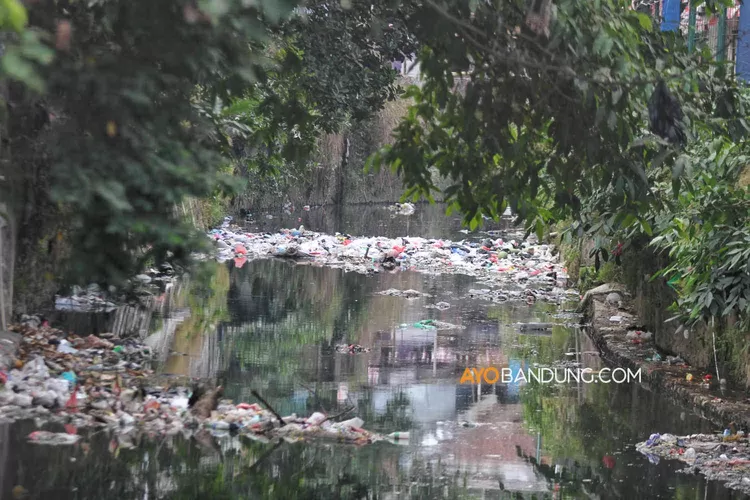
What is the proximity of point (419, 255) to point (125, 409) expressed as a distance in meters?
13.5

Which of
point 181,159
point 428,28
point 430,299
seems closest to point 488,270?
point 430,299

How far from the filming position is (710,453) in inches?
270

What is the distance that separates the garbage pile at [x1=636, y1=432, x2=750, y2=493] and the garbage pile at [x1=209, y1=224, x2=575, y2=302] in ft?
26.3

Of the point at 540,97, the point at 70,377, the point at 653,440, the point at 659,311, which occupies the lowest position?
the point at 653,440

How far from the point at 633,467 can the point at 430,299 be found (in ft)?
26.0

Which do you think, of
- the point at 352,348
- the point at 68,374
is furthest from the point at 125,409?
the point at 352,348

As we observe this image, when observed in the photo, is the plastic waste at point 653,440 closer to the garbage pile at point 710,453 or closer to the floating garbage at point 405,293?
the garbage pile at point 710,453

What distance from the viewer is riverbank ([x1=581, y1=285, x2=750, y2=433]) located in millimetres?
8023

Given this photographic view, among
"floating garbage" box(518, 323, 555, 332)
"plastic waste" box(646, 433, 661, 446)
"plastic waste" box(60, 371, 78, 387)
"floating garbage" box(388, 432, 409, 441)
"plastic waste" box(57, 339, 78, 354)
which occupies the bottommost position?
"floating garbage" box(388, 432, 409, 441)

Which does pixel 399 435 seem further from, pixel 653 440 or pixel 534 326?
pixel 534 326

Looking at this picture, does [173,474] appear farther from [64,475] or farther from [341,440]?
[341,440]

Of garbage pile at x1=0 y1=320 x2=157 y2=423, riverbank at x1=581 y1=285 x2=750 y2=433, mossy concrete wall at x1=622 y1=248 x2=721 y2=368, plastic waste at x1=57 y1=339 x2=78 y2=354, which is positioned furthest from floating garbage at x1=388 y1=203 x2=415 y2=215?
plastic waste at x1=57 y1=339 x2=78 y2=354

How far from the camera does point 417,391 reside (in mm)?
8883

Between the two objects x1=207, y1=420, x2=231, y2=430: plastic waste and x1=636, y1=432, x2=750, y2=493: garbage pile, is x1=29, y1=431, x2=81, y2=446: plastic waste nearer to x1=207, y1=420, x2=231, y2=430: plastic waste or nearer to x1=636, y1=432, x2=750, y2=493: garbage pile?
x1=207, y1=420, x2=231, y2=430: plastic waste
